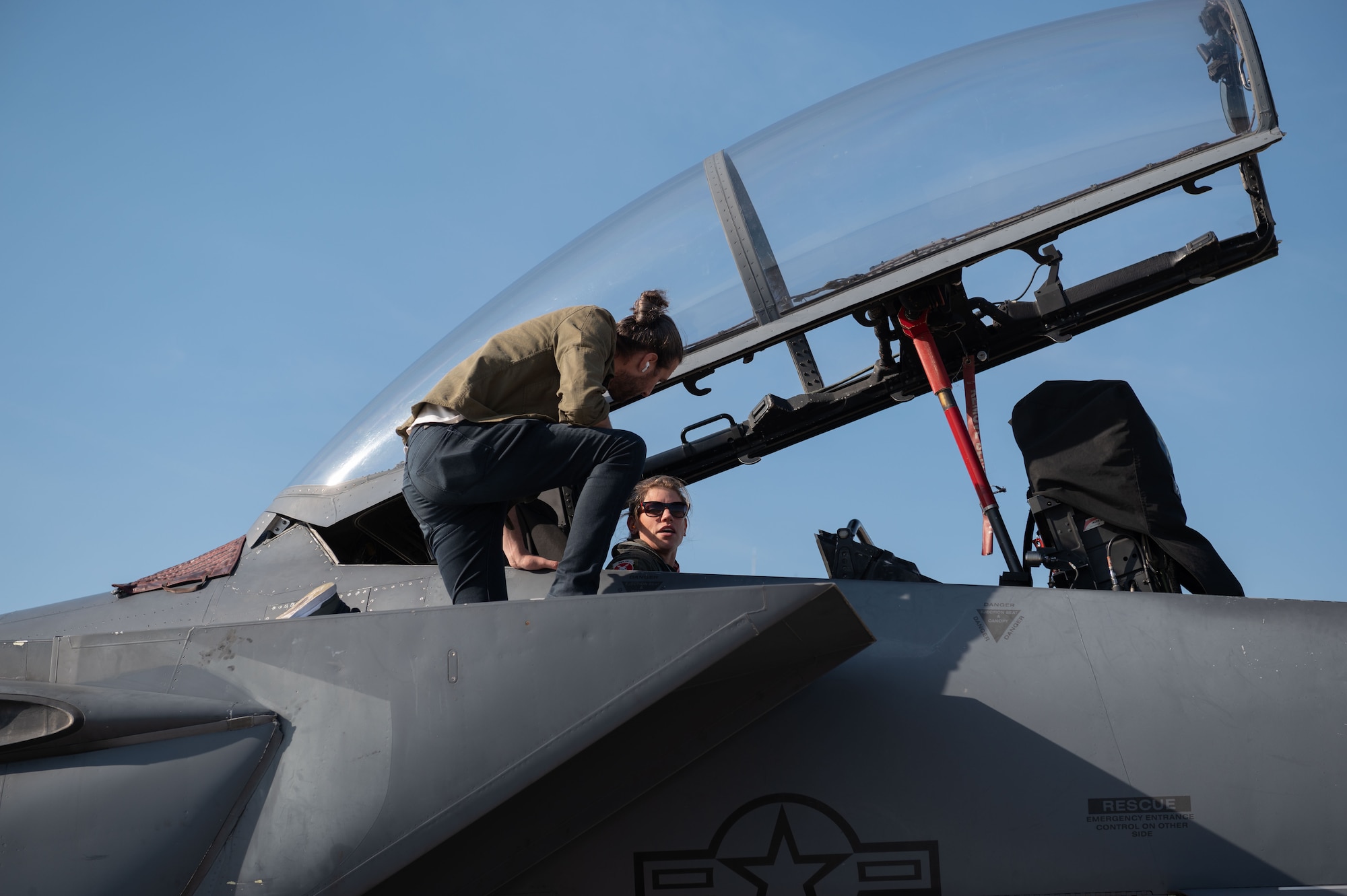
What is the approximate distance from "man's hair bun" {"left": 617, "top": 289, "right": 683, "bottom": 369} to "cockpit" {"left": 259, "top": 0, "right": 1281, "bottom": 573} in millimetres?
393

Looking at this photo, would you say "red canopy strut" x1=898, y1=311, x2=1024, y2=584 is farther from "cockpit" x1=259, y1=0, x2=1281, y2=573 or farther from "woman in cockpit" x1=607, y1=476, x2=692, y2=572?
"woman in cockpit" x1=607, y1=476, x2=692, y2=572

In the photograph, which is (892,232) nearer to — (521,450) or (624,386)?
(624,386)

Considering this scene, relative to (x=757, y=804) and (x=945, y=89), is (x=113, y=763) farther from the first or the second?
(x=945, y=89)

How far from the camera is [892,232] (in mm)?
3439

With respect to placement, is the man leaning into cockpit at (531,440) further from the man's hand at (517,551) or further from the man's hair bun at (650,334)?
the man's hand at (517,551)

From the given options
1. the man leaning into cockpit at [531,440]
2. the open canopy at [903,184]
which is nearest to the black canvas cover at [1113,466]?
the open canopy at [903,184]

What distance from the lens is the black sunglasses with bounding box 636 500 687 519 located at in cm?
352

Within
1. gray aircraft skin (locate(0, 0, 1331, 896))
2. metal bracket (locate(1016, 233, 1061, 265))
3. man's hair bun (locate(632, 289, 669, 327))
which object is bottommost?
A: gray aircraft skin (locate(0, 0, 1331, 896))

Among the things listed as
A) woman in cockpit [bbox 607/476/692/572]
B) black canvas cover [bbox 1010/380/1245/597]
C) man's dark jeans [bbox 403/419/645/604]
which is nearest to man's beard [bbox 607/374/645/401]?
man's dark jeans [bbox 403/419/645/604]

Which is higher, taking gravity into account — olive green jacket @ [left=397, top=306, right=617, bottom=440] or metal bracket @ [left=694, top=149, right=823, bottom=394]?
metal bracket @ [left=694, top=149, right=823, bottom=394]

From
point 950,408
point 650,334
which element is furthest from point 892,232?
point 650,334

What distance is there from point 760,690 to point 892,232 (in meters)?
1.73

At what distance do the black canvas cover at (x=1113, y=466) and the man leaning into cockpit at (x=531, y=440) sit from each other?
53.6 inches

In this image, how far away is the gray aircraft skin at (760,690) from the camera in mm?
2268
